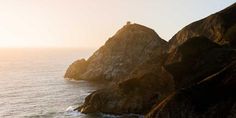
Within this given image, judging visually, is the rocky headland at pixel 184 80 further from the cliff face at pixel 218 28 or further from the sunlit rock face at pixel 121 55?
the sunlit rock face at pixel 121 55

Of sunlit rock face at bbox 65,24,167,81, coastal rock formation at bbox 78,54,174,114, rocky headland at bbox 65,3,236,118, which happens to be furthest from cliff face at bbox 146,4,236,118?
sunlit rock face at bbox 65,24,167,81

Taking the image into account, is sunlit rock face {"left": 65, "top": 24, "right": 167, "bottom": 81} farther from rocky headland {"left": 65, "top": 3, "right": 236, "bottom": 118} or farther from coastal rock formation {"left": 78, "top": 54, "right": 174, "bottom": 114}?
coastal rock formation {"left": 78, "top": 54, "right": 174, "bottom": 114}

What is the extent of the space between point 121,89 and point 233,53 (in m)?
27.1

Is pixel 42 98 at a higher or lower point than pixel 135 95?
lower

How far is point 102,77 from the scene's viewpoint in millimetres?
156000

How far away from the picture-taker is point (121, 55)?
16450cm

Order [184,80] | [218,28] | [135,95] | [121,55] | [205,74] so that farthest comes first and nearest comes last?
1. [121,55]
2. [218,28]
3. [135,95]
4. [184,80]
5. [205,74]

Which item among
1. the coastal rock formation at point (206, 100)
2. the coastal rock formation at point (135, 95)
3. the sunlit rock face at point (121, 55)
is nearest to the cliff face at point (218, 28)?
the coastal rock formation at point (135, 95)

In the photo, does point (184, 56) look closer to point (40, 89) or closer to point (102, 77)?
point (40, 89)

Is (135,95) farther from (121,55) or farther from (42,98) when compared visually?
(121,55)

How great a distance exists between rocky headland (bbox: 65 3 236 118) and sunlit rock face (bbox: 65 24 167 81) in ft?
1.89

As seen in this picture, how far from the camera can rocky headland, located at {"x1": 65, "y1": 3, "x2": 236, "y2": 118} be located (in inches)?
2361

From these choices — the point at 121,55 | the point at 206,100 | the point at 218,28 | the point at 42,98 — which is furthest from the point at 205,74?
the point at 121,55

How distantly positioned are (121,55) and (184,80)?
85.4 meters
